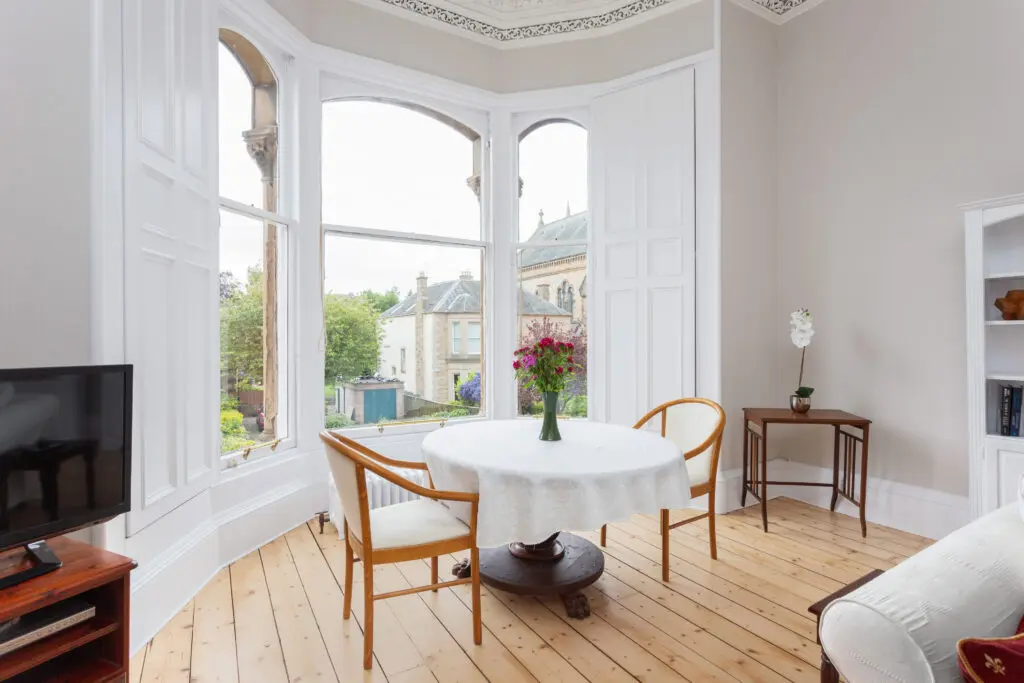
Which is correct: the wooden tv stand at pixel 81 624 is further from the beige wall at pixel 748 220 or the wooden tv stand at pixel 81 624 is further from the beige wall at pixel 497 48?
the beige wall at pixel 748 220

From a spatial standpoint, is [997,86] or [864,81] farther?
[864,81]

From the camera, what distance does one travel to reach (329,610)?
8.18 feet

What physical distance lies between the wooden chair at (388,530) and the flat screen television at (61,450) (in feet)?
2.24

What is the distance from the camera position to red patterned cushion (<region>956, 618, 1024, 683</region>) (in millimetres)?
916

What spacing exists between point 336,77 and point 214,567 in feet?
10.3

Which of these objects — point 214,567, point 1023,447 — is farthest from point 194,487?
point 1023,447

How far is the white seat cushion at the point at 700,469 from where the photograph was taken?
2.96m

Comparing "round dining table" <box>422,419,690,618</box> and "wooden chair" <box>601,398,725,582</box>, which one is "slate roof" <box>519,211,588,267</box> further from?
"round dining table" <box>422,419,690,618</box>

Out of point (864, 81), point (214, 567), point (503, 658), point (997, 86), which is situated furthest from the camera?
point (864, 81)

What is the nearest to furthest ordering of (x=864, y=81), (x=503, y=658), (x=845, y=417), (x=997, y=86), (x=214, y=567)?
1. (x=503, y=658)
2. (x=214, y=567)
3. (x=997, y=86)
4. (x=845, y=417)
5. (x=864, y=81)

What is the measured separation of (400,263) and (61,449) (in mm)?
2718

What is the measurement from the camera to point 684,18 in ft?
12.7

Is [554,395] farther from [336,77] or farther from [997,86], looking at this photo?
[997,86]

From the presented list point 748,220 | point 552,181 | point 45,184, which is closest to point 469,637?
point 45,184
